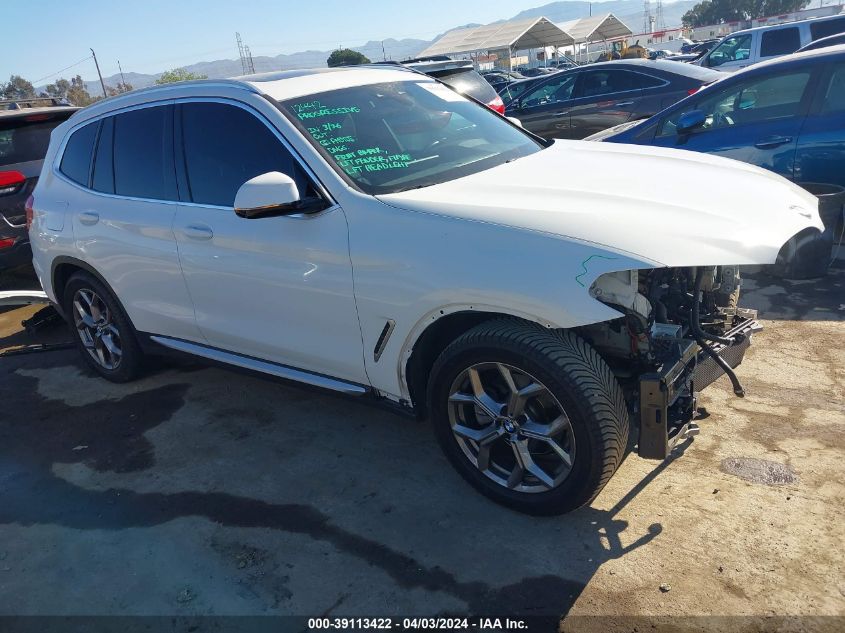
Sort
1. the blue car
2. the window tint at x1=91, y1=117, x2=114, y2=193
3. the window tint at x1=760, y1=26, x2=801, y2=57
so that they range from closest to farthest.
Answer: the window tint at x1=91, y1=117, x2=114, y2=193 < the blue car < the window tint at x1=760, y1=26, x2=801, y2=57

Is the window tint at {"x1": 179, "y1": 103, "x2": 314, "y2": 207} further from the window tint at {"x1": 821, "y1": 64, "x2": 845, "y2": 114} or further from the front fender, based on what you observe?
the window tint at {"x1": 821, "y1": 64, "x2": 845, "y2": 114}

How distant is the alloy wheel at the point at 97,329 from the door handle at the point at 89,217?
0.52 m

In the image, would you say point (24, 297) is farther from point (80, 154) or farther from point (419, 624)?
point (419, 624)

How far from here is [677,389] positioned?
273 centimetres

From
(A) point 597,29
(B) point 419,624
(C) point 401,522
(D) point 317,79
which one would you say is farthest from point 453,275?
(A) point 597,29

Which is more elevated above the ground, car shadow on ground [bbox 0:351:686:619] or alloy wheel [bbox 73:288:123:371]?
alloy wheel [bbox 73:288:123:371]

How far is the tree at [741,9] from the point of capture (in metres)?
69.8

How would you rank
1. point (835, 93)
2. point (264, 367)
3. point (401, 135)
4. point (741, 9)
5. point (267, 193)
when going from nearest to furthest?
point (267, 193)
point (401, 135)
point (264, 367)
point (835, 93)
point (741, 9)

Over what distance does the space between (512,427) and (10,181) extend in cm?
602

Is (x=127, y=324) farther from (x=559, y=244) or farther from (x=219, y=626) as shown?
(x=559, y=244)

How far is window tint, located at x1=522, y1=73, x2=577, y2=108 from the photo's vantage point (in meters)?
10.2

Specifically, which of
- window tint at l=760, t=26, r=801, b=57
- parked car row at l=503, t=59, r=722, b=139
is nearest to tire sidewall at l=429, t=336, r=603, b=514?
parked car row at l=503, t=59, r=722, b=139

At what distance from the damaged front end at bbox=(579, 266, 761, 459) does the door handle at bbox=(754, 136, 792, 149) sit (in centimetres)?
275

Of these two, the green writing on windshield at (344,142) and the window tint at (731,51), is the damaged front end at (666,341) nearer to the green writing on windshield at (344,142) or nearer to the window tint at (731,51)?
the green writing on windshield at (344,142)
